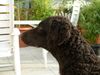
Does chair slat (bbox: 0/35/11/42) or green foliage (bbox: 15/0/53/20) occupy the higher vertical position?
green foliage (bbox: 15/0/53/20)

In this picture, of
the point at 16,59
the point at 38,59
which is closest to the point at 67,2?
the point at 38,59

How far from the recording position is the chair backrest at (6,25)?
318 centimetres

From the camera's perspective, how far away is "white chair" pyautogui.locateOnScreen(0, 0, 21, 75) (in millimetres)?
3045

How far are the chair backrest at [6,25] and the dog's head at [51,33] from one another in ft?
4.13

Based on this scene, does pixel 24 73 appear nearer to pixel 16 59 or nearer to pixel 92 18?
pixel 16 59

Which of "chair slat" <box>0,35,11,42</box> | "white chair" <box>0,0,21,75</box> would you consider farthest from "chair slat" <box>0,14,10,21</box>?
"chair slat" <box>0,35,11,42</box>

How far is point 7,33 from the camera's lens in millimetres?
3219

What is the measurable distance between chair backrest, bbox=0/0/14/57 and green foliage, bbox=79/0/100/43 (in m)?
1.39

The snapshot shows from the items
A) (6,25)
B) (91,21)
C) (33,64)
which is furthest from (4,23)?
(91,21)

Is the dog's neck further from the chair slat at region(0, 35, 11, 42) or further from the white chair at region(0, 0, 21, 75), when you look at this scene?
the chair slat at region(0, 35, 11, 42)

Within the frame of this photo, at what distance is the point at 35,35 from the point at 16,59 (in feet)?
3.97

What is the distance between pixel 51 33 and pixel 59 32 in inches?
2.7

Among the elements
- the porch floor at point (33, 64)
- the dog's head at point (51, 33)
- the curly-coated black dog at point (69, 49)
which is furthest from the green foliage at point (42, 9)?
the curly-coated black dog at point (69, 49)

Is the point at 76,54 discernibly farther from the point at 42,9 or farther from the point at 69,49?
the point at 42,9
